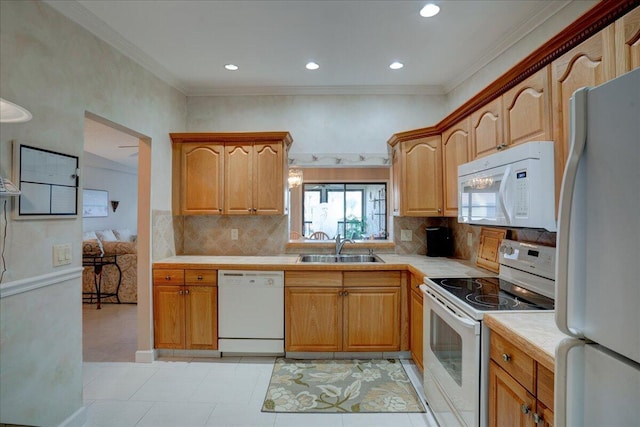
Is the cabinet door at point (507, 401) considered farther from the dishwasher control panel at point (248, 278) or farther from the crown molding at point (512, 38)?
the crown molding at point (512, 38)

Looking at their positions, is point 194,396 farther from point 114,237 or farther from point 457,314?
point 114,237

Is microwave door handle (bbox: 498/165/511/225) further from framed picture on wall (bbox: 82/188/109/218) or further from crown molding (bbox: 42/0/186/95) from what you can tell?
framed picture on wall (bbox: 82/188/109/218)

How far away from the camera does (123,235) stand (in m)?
6.93

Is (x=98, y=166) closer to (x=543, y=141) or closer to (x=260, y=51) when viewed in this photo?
(x=260, y=51)

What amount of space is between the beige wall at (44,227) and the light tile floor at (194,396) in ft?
1.07

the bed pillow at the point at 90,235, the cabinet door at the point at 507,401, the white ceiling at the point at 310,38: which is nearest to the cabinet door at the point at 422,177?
the white ceiling at the point at 310,38

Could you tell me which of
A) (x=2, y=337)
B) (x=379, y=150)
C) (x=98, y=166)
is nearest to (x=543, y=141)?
(x=379, y=150)

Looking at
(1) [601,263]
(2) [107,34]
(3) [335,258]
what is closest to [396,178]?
(3) [335,258]

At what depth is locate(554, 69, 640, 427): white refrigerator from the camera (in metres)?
0.57

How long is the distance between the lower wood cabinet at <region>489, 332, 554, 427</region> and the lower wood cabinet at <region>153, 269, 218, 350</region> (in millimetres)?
2230

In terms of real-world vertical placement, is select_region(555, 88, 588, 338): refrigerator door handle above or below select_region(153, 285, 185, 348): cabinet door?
above

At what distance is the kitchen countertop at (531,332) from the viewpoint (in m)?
1.03

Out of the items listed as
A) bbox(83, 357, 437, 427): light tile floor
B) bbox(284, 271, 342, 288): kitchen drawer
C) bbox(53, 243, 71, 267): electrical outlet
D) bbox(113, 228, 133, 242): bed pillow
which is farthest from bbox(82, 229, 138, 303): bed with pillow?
bbox(284, 271, 342, 288): kitchen drawer

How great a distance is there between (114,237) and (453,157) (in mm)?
7044
